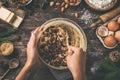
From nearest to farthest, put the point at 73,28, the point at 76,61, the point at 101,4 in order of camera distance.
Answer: the point at 76,61 < the point at 73,28 < the point at 101,4

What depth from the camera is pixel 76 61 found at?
304cm

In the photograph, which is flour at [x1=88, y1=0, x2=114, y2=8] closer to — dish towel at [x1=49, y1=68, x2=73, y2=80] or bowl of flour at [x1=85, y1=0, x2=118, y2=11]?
bowl of flour at [x1=85, y1=0, x2=118, y2=11]

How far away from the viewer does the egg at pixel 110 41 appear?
10.5 ft

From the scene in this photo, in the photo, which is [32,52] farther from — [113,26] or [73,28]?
[113,26]

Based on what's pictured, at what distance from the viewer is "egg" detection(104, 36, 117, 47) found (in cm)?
321

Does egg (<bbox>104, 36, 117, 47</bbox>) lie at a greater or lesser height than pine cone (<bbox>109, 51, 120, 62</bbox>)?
greater

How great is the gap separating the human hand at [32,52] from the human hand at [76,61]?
271 millimetres

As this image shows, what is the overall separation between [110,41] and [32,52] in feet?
2.26

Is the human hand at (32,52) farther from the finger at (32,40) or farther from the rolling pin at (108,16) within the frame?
the rolling pin at (108,16)

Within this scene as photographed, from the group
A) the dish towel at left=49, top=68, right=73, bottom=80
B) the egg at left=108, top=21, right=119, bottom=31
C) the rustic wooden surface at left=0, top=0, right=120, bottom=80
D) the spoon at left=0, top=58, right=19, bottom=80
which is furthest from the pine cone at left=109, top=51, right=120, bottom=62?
the spoon at left=0, top=58, right=19, bottom=80

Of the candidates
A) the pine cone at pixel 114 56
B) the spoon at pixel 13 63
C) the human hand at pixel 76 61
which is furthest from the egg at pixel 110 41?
the spoon at pixel 13 63

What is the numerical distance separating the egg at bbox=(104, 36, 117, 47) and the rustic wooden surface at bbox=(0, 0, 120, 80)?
0.08 metres

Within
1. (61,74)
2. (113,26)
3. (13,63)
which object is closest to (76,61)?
(61,74)

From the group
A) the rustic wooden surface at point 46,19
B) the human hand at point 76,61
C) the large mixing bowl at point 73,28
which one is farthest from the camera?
the rustic wooden surface at point 46,19
